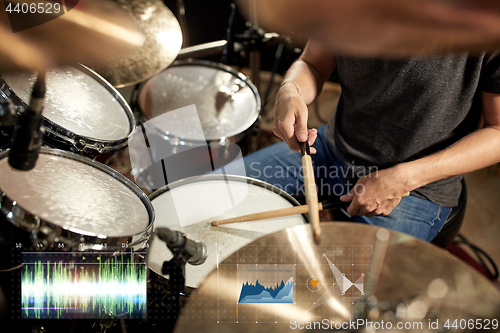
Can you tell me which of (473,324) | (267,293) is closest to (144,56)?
(267,293)

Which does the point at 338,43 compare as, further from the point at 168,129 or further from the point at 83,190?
the point at 168,129

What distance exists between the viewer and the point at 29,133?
1.55 ft

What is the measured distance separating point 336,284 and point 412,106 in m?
0.56

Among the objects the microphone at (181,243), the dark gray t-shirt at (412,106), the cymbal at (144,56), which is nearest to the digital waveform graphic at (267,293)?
the microphone at (181,243)

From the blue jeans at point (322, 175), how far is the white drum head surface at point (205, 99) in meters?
0.17

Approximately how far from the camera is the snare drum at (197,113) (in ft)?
3.76

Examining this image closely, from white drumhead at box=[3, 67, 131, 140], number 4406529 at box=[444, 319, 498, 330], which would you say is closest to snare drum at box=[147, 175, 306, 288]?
white drumhead at box=[3, 67, 131, 140]

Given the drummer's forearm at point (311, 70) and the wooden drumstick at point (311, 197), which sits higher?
the drummer's forearm at point (311, 70)

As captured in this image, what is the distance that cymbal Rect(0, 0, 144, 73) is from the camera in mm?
580

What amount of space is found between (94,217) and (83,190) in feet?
0.27

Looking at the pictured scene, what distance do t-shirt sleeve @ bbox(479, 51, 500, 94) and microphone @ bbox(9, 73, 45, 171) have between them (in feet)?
2.80

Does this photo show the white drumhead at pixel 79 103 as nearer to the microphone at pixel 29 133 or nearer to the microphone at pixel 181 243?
the microphone at pixel 29 133

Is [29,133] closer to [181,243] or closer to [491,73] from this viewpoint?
[181,243]

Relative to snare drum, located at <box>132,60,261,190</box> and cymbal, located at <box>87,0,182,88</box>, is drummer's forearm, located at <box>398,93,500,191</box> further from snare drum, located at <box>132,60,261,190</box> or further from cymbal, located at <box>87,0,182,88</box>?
cymbal, located at <box>87,0,182,88</box>
